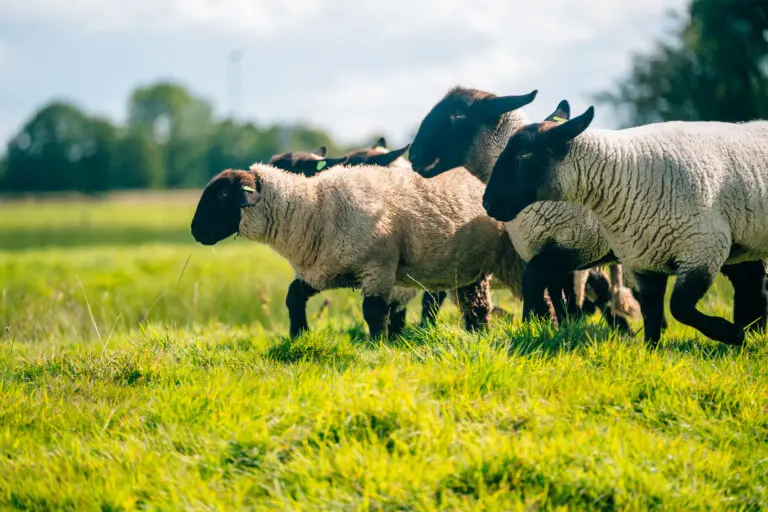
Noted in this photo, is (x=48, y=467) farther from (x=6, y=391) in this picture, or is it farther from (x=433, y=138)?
(x=433, y=138)

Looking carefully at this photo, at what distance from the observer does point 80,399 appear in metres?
5.20

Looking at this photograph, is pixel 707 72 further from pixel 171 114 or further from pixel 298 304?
pixel 171 114

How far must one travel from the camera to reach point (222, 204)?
23.4 ft

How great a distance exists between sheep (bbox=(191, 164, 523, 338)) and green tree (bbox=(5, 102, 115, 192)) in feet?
327

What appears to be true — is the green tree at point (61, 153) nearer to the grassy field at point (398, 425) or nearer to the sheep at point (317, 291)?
the sheep at point (317, 291)

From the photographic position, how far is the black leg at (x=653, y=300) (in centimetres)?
Answer: 626

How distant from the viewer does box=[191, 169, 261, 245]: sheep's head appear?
7.05 metres

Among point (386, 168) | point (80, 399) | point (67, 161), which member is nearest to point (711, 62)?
point (386, 168)

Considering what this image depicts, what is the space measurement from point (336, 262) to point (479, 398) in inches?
112

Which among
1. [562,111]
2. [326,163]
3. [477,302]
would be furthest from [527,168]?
[326,163]

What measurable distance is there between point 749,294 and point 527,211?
2047 millimetres

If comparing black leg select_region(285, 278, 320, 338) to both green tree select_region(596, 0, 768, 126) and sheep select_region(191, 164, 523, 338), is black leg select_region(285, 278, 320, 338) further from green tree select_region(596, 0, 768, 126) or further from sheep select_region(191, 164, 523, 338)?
green tree select_region(596, 0, 768, 126)

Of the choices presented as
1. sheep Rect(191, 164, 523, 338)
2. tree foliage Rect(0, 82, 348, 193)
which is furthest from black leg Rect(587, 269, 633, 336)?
tree foliage Rect(0, 82, 348, 193)

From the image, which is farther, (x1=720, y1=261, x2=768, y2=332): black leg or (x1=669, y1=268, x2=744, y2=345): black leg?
(x1=720, y1=261, x2=768, y2=332): black leg
